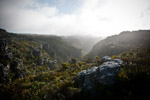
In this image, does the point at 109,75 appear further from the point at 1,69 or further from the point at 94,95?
the point at 1,69

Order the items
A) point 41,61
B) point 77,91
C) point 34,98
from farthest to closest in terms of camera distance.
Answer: point 41,61
point 34,98
point 77,91

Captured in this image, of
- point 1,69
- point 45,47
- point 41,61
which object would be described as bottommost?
point 41,61

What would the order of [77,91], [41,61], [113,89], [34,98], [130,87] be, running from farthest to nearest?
1. [41,61]
2. [34,98]
3. [77,91]
4. [113,89]
5. [130,87]

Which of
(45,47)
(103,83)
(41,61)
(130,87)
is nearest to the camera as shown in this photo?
(130,87)

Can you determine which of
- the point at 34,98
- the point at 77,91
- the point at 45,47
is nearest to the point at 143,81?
the point at 77,91

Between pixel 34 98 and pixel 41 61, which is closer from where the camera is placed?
pixel 34 98

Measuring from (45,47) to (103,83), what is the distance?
688 ft

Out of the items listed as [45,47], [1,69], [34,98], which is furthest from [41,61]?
[34,98]

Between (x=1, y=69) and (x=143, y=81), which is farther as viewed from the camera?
(x=1, y=69)

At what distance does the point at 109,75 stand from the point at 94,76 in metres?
2.48

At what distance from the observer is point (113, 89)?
9.69 m

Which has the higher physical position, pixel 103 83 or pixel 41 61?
pixel 103 83

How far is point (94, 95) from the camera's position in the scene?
33.6 ft

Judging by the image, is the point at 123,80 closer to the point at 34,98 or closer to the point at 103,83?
the point at 103,83
